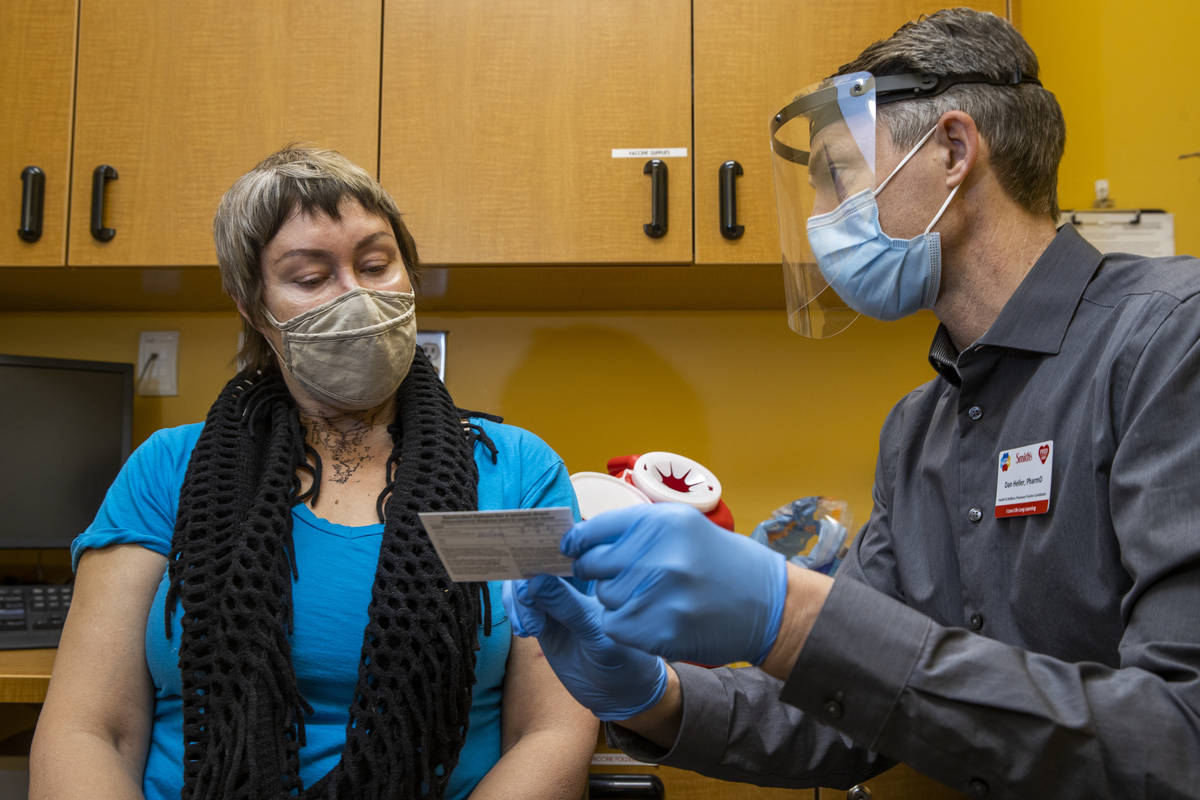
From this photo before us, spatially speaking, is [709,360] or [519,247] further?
[709,360]

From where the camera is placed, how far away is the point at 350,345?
1253 mm

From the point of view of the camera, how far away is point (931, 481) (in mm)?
1173

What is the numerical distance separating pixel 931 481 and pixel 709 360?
3.27 ft

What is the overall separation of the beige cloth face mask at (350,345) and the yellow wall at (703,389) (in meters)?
0.85

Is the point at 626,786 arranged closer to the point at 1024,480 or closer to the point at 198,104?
the point at 1024,480

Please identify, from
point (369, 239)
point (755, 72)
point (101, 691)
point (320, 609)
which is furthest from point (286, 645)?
point (755, 72)

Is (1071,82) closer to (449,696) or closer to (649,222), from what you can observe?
(649,222)

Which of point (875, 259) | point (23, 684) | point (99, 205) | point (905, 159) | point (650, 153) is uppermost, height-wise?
point (650, 153)

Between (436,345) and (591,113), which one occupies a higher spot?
(591,113)

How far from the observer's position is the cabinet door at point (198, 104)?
1.82 metres

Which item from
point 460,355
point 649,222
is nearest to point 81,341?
point 460,355

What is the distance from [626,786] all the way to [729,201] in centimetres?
100

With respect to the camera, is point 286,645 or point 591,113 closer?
point 286,645

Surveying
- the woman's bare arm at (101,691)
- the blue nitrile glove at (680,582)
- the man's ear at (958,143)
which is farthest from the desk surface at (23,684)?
the man's ear at (958,143)
